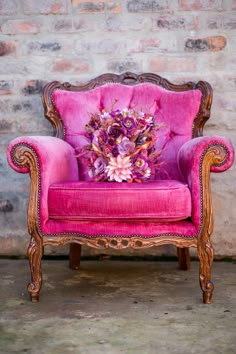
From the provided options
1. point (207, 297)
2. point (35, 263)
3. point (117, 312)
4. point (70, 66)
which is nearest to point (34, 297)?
point (35, 263)

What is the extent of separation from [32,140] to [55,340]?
918mm

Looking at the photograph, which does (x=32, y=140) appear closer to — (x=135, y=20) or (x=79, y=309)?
(x=79, y=309)

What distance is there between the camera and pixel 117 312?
7.54 feet

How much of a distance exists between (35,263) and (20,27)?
69.2 inches

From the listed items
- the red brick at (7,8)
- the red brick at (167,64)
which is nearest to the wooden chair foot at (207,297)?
the red brick at (167,64)

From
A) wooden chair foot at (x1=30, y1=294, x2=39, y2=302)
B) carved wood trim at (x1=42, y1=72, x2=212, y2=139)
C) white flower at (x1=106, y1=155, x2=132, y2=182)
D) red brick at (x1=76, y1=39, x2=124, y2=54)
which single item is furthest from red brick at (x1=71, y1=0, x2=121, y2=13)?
wooden chair foot at (x1=30, y1=294, x2=39, y2=302)

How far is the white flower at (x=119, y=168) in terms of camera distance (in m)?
2.47

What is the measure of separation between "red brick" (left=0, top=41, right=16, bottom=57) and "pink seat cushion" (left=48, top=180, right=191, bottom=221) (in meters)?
1.49

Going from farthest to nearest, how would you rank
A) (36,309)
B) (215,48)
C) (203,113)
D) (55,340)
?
(215,48) < (203,113) < (36,309) < (55,340)

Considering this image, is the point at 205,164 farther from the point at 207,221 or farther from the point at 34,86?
the point at 34,86

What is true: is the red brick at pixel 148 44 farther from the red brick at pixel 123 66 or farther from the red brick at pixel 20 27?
the red brick at pixel 20 27

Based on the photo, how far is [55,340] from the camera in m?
1.95

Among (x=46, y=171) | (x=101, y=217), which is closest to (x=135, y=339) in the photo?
(x=101, y=217)

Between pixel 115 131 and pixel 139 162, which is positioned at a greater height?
pixel 115 131
